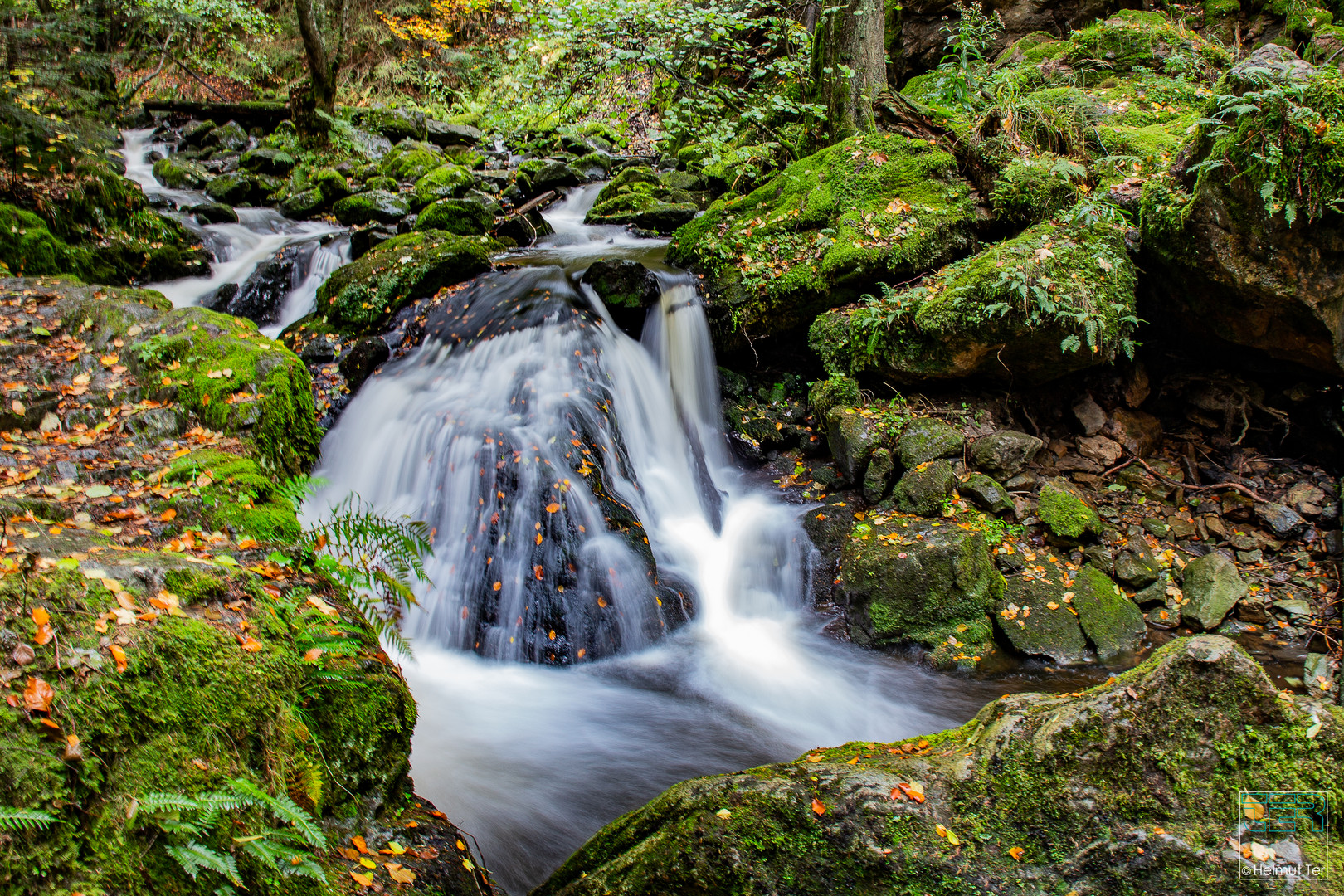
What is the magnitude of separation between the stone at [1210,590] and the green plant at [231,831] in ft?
21.7

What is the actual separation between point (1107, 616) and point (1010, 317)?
2919 millimetres

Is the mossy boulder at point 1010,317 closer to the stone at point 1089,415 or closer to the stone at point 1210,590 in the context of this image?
the stone at point 1089,415

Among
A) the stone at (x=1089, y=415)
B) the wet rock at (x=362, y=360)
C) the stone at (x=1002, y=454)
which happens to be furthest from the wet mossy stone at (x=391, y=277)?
the stone at (x=1089, y=415)

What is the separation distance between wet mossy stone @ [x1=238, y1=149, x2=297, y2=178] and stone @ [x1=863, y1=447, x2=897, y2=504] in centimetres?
1386

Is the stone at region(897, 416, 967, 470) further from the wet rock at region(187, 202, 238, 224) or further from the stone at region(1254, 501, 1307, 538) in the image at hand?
the wet rock at region(187, 202, 238, 224)

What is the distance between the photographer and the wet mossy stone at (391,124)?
54.7ft

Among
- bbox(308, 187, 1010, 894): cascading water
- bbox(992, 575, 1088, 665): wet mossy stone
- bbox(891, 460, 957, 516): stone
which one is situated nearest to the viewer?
bbox(308, 187, 1010, 894): cascading water

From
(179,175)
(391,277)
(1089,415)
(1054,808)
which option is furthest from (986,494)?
(179,175)

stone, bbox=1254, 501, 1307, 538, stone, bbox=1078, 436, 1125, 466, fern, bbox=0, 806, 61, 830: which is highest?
stone, bbox=1078, 436, 1125, 466

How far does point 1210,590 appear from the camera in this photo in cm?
556

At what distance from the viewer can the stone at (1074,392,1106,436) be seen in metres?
7.07

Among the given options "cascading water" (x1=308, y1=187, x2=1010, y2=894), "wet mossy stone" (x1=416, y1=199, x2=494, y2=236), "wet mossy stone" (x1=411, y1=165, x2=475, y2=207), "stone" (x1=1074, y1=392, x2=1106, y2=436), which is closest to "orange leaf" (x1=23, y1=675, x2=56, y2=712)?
"cascading water" (x1=308, y1=187, x2=1010, y2=894)

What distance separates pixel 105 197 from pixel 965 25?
502 inches

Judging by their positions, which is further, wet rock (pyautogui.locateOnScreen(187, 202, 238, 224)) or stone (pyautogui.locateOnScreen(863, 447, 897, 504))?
wet rock (pyautogui.locateOnScreen(187, 202, 238, 224))
